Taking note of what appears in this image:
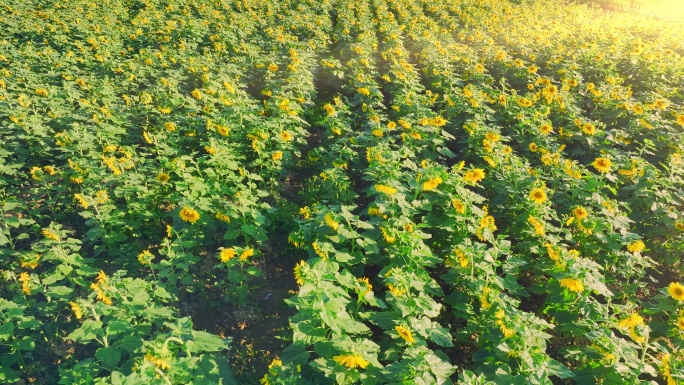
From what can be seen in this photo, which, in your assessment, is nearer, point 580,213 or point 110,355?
point 110,355

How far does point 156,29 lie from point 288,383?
10165mm

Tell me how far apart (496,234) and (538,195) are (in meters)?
0.93

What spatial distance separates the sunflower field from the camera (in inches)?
126

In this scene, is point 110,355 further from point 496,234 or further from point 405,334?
point 496,234

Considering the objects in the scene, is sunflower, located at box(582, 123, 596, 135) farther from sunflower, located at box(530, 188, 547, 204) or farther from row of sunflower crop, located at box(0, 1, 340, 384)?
row of sunflower crop, located at box(0, 1, 340, 384)

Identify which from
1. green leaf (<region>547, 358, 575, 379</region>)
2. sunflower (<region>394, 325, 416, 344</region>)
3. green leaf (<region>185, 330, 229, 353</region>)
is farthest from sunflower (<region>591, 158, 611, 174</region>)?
green leaf (<region>185, 330, 229, 353</region>)

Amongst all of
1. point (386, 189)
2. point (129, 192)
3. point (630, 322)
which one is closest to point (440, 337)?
point (630, 322)

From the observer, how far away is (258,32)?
11.0 m

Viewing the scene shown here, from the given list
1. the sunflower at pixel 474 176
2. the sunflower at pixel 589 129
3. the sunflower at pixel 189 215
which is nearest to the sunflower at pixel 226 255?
the sunflower at pixel 189 215

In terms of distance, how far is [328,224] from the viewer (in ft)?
13.7

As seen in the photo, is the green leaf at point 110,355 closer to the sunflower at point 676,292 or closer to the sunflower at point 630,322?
the sunflower at point 630,322

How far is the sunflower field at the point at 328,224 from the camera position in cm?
320

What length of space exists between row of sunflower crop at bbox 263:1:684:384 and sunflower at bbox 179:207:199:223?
1.14m

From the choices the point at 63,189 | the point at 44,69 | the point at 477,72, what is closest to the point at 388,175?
the point at 63,189
